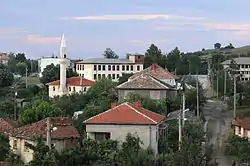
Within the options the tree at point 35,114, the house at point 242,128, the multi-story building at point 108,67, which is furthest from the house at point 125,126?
the multi-story building at point 108,67

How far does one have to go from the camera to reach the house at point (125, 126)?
3067cm

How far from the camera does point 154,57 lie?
287 ft

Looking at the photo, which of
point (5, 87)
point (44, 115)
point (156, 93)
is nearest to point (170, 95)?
point (156, 93)

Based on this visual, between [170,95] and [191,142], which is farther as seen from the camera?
[170,95]

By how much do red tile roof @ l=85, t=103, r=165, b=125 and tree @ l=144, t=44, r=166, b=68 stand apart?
167 feet

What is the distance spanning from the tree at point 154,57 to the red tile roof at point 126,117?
5083cm

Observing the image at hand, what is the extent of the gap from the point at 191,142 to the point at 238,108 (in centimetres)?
3828

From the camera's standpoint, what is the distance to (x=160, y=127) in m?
32.1

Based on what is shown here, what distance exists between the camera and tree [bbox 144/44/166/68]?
84550mm

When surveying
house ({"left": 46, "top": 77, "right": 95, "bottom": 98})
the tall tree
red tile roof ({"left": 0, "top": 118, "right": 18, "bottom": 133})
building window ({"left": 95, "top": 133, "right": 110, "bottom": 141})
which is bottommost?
building window ({"left": 95, "top": 133, "right": 110, "bottom": 141})

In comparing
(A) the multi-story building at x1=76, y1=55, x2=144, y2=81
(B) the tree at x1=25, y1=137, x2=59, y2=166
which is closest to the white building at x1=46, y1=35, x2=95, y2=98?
(A) the multi-story building at x1=76, y1=55, x2=144, y2=81

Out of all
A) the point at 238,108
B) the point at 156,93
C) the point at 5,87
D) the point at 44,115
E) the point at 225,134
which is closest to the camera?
the point at 44,115

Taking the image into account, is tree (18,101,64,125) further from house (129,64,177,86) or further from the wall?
house (129,64,177,86)

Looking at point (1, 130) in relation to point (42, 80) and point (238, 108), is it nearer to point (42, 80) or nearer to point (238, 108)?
point (238, 108)
